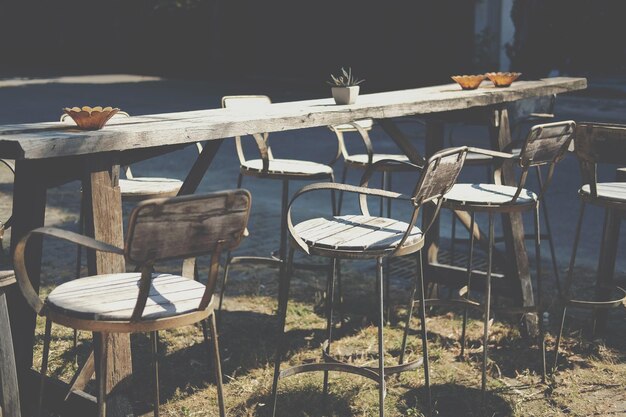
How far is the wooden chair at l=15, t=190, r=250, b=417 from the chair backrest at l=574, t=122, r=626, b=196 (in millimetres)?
1968

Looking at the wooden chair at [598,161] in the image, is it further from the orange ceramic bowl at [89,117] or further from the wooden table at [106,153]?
the orange ceramic bowl at [89,117]

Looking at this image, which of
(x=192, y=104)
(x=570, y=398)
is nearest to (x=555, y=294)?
(x=570, y=398)

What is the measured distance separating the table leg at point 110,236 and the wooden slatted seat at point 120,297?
164mm

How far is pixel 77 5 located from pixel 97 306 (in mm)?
26357

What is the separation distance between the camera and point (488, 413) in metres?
4.15

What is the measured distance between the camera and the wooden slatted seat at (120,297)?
300cm

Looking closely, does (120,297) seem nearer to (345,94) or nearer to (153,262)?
(153,262)

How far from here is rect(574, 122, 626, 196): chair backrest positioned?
13.9 ft

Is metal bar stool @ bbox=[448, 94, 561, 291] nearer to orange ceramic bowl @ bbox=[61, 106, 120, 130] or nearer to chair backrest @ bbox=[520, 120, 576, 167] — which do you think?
chair backrest @ bbox=[520, 120, 576, 167]

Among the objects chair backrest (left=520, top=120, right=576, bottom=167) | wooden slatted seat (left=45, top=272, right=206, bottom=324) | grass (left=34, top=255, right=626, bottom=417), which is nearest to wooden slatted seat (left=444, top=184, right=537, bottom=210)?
chair backrest (left=520, top=120, right=576, bottom=167)

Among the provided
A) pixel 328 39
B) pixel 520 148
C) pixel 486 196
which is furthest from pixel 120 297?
pixel 328 39

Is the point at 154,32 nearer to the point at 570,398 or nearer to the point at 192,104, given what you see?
the point at 192,104

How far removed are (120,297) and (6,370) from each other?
0.49m

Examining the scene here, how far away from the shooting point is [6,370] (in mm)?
3275
